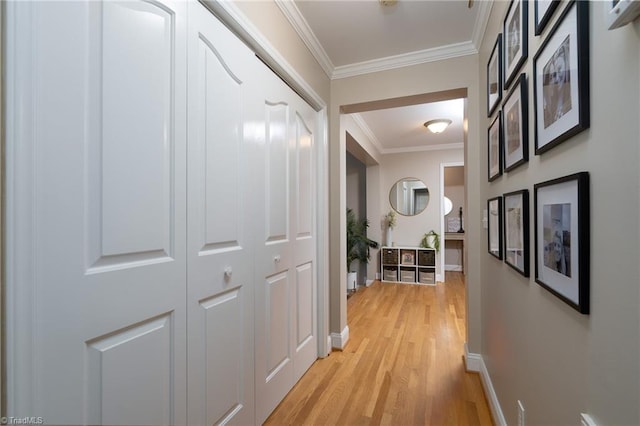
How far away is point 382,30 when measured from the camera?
2.10 m

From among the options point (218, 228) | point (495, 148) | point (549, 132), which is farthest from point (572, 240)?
point (218, 228)

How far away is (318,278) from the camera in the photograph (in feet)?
7.91

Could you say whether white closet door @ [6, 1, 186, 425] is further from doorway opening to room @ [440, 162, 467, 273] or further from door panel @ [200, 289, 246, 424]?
doorway opening to room @ [440, 162, 467, 273]

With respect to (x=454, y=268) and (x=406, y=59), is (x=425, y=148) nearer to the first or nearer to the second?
(x=454, y=268)

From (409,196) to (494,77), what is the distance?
13.1ft

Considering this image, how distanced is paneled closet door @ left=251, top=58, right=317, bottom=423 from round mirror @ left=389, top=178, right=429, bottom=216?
12.0 feet

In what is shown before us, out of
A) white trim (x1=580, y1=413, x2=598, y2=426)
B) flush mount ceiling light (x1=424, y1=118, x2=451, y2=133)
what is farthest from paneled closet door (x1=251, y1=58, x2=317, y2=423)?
flush mount ceiling light (x1=424, y1=118, x2=451, y2=133)

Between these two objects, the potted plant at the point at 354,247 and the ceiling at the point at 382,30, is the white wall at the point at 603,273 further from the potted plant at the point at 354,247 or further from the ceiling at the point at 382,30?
the potted plant at the point at 354,247

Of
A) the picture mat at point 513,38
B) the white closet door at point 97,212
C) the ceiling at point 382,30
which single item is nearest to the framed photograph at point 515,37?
Answer: the picture mat at point 513,38

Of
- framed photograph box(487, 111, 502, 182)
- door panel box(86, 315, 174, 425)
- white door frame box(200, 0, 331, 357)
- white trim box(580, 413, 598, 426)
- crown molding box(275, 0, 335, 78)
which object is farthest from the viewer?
white door frame box(200, 0, 331, 357)

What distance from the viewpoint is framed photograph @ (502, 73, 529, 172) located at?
1159 millimetres

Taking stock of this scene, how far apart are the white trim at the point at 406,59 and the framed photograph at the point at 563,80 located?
1.43m

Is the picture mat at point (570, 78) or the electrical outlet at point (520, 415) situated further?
the electrical outlet at point (520, 415)

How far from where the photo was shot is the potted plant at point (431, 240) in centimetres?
539
